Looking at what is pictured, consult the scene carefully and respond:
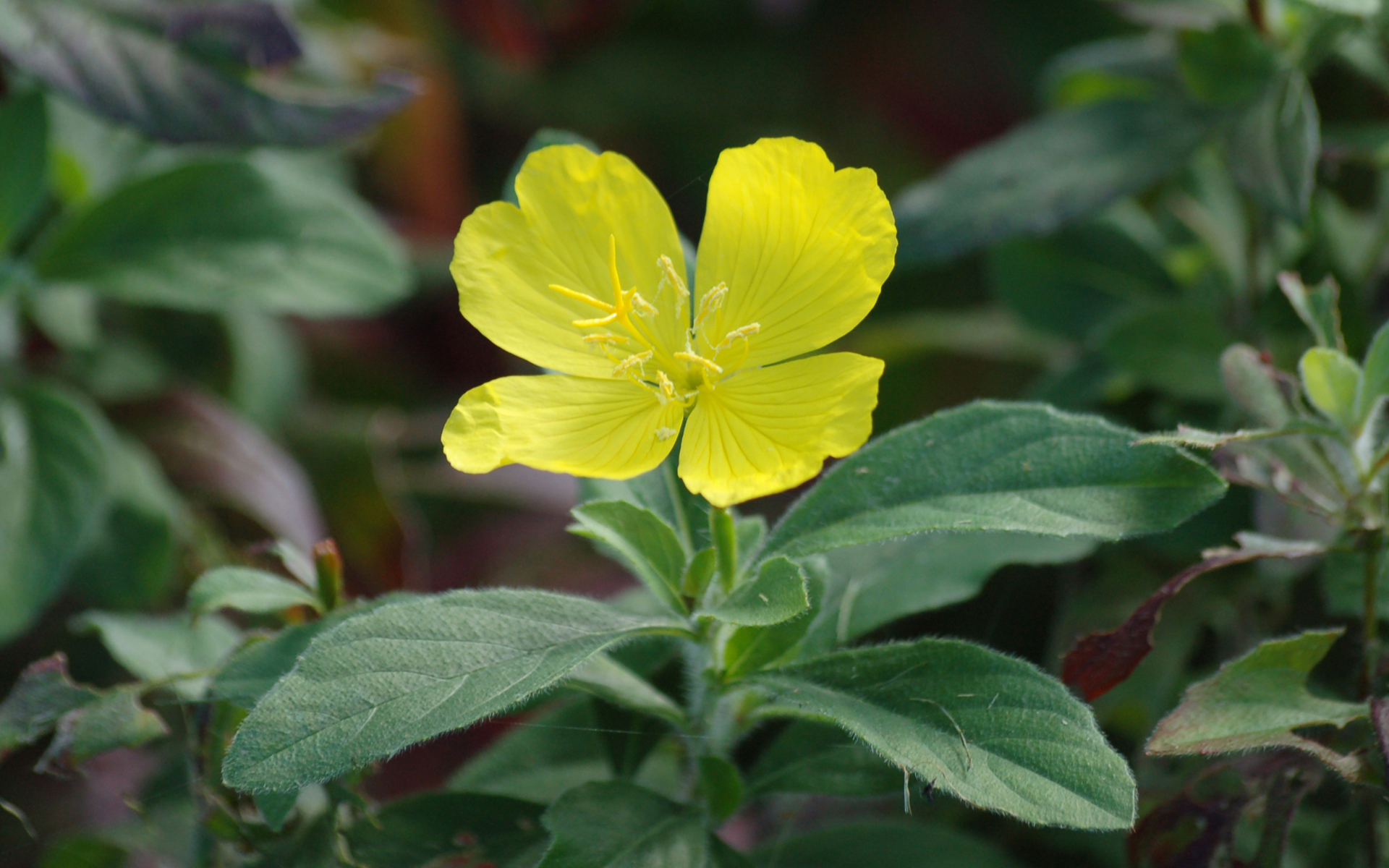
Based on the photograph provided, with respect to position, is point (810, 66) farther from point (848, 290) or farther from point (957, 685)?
point (957, 685)

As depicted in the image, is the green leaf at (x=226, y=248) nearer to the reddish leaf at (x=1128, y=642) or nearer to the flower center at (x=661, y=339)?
the flower center at (x=661, y=339)

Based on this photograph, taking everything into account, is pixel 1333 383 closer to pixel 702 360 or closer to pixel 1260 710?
pixel 1260 710

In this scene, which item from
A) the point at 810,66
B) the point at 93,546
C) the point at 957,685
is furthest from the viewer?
the point at 810,66

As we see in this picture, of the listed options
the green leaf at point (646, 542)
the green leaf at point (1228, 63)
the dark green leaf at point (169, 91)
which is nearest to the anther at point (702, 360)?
the green leaf at point (646, 542)

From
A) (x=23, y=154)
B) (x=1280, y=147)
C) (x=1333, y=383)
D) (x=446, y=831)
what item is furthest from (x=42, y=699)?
(x=1280, y=147)

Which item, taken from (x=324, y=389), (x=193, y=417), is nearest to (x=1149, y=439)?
(x=193, y=417)

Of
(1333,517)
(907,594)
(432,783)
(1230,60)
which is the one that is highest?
(1230,60)
